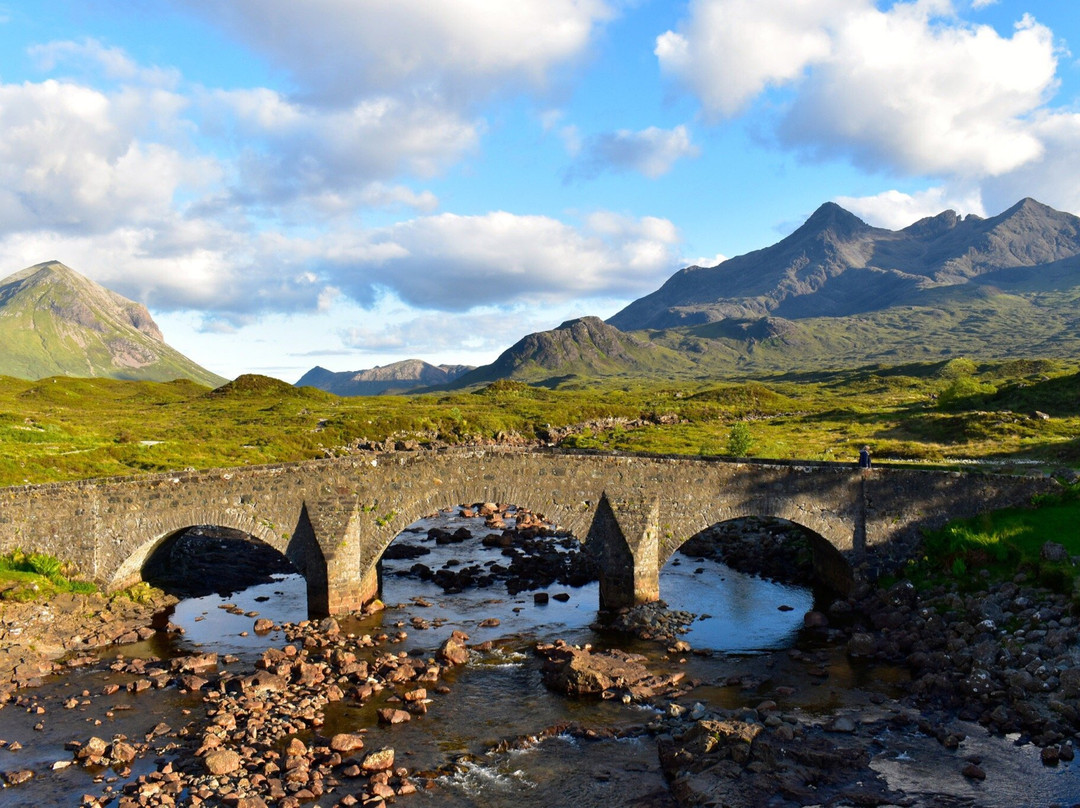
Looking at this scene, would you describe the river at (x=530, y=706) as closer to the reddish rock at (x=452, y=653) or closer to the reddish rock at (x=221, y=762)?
the reddish rock at (x=452, y=653)

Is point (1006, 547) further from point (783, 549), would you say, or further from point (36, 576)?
point (36, 576)

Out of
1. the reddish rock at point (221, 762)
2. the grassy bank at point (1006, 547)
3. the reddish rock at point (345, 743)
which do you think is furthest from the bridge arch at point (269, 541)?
the grassy bank at point (1006, 547)

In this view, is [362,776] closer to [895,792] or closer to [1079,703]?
[895,792]

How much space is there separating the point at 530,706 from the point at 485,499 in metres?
10.5

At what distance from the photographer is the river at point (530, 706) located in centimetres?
1881

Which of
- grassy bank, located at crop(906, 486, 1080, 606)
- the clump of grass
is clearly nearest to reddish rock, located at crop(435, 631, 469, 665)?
the clump of grass

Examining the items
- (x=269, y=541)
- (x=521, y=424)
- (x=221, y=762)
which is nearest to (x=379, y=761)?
(x=221, y=762)

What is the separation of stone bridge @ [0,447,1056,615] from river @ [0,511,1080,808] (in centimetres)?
329

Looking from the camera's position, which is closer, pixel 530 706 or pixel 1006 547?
pixel 530 706

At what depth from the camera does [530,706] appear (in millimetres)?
23812

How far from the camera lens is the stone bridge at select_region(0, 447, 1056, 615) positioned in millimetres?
30969

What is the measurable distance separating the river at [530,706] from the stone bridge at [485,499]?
3.29 metres

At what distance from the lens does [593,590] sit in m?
36.3

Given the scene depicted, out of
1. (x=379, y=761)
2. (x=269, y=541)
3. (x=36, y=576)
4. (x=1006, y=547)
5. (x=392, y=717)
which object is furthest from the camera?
(x=269, y=541)
